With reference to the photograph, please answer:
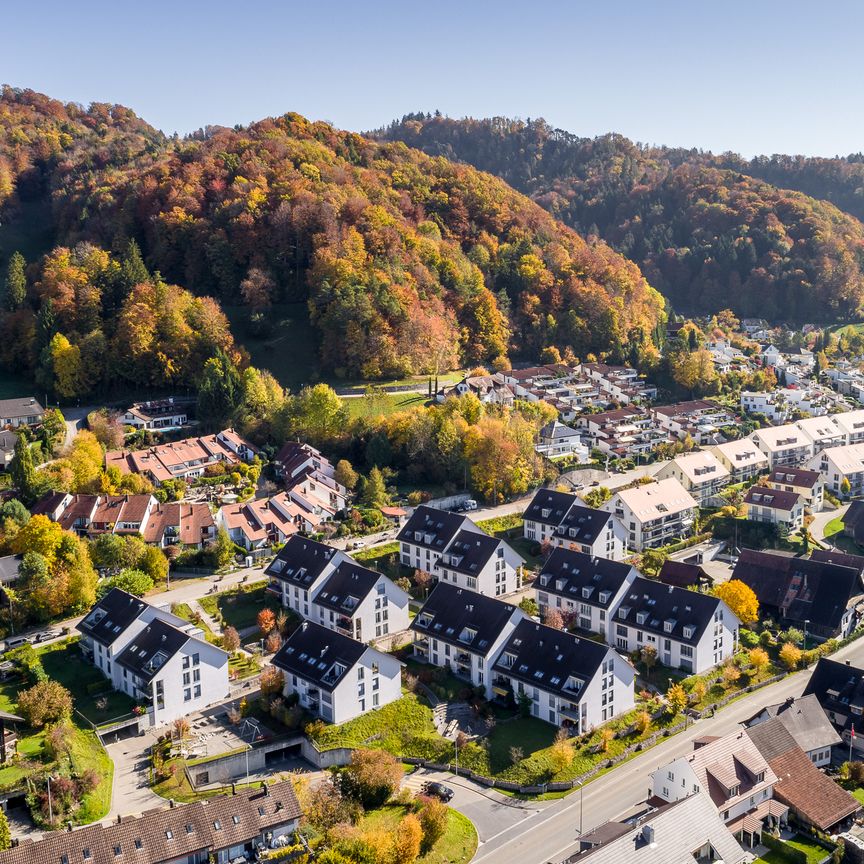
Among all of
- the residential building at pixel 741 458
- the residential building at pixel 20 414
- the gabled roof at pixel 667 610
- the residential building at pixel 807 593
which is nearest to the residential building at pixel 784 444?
the residential building at pixel 741 458

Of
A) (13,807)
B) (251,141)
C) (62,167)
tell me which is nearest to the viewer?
(13,807)

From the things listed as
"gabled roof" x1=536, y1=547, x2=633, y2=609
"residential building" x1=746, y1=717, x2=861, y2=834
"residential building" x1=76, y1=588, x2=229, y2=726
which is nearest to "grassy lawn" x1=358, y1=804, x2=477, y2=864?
"residential building" x1=76, y1=588, x2=229, y2=726

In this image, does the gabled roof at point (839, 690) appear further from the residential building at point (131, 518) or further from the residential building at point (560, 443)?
the residential building at point (131, 518)

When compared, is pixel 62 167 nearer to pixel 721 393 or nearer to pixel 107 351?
pixel 107 351

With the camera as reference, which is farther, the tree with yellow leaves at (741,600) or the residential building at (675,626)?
the tree with yellow leaves at (741,600)

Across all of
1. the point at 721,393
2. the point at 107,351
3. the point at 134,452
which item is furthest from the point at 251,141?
the point at 721,393

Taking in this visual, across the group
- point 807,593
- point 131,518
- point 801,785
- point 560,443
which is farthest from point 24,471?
point 807,593
